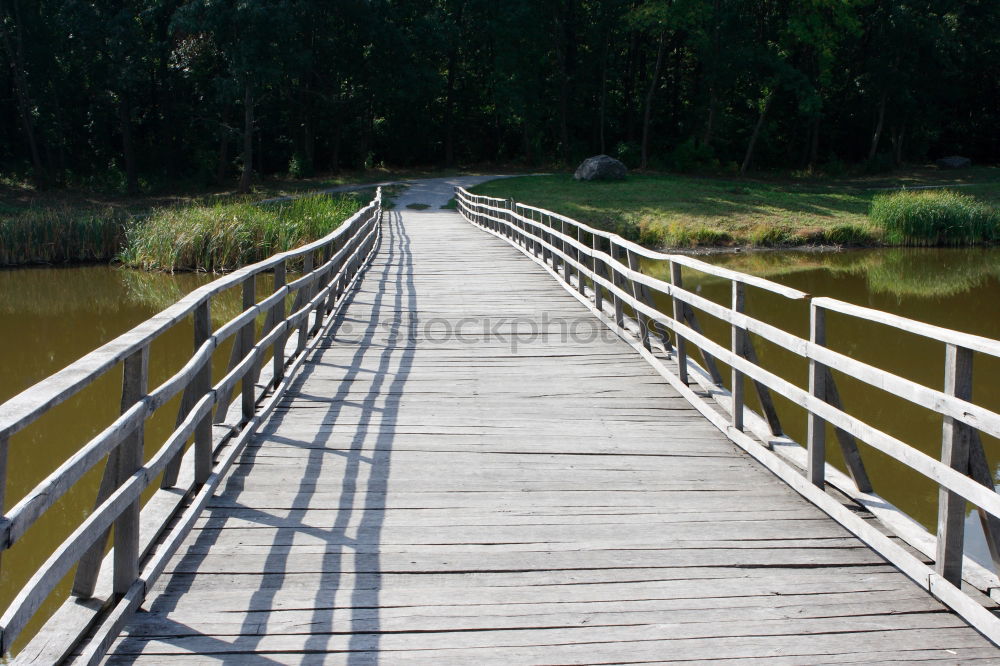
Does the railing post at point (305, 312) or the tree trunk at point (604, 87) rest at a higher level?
the tree trunk at point (604, 87)

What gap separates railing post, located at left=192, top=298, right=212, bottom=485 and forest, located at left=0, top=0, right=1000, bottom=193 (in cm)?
3261

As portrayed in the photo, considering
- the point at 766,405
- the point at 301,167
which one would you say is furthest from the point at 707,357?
the point at 301,167

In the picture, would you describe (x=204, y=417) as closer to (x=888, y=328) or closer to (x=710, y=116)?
(x=888, y=328)

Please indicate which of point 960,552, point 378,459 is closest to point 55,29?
point 378,459

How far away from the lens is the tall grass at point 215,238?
20.5m

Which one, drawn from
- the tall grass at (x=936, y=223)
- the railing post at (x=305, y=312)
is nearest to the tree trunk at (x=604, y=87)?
the tall grass at (x=936, y=223)

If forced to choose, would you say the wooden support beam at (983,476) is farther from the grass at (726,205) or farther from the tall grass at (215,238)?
the grass at (726,205)

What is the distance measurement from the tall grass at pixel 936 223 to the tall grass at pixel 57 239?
20.5 m

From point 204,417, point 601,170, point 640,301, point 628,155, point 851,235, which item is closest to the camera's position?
point 204,417

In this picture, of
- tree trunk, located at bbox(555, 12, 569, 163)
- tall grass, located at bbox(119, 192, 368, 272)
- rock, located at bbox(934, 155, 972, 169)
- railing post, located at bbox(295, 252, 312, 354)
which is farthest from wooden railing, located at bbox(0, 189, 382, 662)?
rock, located at bbox(934, 155, 972, 169)

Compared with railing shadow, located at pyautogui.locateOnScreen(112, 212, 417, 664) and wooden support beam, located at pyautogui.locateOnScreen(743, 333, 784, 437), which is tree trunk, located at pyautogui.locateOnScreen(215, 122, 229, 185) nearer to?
railing shadow, located at pyautogui.locateOnScreen(112, 212, 417, 664)

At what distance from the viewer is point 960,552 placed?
3.27 meters

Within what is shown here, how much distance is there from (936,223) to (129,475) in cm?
2547

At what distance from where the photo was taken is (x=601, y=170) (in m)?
37.3
